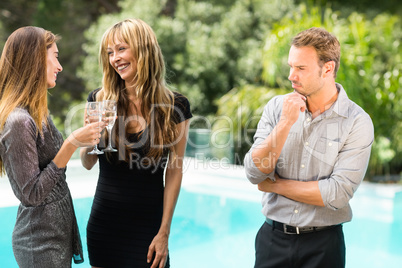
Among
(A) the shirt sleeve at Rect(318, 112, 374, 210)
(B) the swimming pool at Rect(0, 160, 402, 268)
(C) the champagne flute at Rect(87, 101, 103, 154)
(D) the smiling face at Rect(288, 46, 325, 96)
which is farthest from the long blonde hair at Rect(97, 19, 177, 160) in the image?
(B) the swimming pool at Rect(0, 160, 402, 268)

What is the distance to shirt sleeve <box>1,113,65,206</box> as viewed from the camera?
5.12ft

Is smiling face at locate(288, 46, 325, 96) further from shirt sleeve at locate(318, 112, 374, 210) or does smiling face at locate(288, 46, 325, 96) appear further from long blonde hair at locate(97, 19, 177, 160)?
long blonde hair at locate(97, 19, 177, 160)

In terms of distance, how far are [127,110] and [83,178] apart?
4.34m

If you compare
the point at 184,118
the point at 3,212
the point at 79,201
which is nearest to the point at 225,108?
the point at 79,201

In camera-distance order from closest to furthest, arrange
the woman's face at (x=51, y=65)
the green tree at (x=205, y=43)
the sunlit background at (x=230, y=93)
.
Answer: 1. the woman's face at (x=51, y=65)
2. the sunlit background at (x=230, y=93)
3. the green tree at (x=205, y=43)

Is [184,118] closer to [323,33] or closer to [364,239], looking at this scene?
[323,33]

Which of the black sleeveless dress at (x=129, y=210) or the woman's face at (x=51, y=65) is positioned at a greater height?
the woman's face at (x=51, y=65)

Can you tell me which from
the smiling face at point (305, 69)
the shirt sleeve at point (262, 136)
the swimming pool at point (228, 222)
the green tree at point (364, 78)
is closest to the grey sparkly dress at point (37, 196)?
the shirt sleeve at point (262, 136)

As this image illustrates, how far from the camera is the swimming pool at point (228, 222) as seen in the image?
172 inches

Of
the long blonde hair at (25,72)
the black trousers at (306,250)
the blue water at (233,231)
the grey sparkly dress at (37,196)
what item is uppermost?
the long blonde hair at (25,72)

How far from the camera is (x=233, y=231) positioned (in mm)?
5133

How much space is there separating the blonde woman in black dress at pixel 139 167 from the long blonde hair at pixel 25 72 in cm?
43

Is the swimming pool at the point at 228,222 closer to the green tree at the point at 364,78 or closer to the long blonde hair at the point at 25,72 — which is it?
the green tree at the point at 364,78

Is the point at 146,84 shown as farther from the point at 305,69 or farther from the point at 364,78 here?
the point at 364,78
